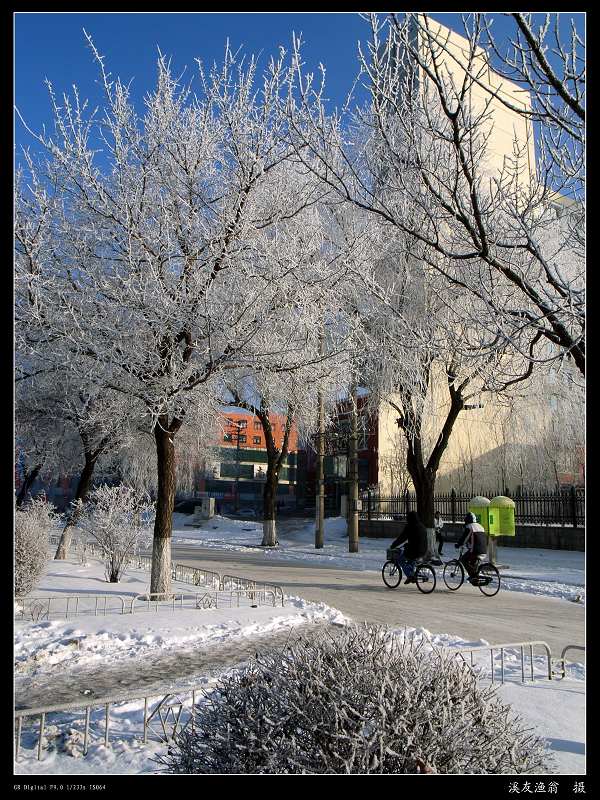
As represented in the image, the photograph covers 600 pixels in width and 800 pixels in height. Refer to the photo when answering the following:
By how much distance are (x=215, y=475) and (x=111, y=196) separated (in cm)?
5309

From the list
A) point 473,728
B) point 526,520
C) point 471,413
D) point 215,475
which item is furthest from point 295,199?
point 215,475

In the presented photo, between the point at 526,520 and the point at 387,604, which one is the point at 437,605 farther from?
the point at 526,520

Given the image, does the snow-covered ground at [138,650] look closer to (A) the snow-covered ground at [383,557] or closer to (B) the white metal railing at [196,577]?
(A) the snow-covered ground at [383,557]

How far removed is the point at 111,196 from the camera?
34.9 ft

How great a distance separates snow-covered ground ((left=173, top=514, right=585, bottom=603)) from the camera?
14930 mm

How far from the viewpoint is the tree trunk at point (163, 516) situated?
10836 millimetres

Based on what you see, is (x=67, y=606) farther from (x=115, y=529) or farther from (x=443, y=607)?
(x=443, y=607)

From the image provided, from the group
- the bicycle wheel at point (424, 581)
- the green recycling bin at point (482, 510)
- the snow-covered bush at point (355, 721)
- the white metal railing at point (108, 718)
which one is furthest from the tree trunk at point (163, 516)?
the green recycling bin at point (482, 510)

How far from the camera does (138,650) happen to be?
7469mm

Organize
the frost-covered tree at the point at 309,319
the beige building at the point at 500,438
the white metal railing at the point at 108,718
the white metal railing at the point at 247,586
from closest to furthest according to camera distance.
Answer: the white metal railing at the point at 108,718 → the frost-covered tree at the point at 309,319 → the white metal railing at the point at 247,586 → the beige building at the point at 500,438

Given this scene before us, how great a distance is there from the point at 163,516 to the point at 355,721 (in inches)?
365

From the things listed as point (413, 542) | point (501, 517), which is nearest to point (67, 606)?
point (413, 542)

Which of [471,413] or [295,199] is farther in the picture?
[471,413]

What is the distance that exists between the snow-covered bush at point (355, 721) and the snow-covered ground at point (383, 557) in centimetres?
1136
